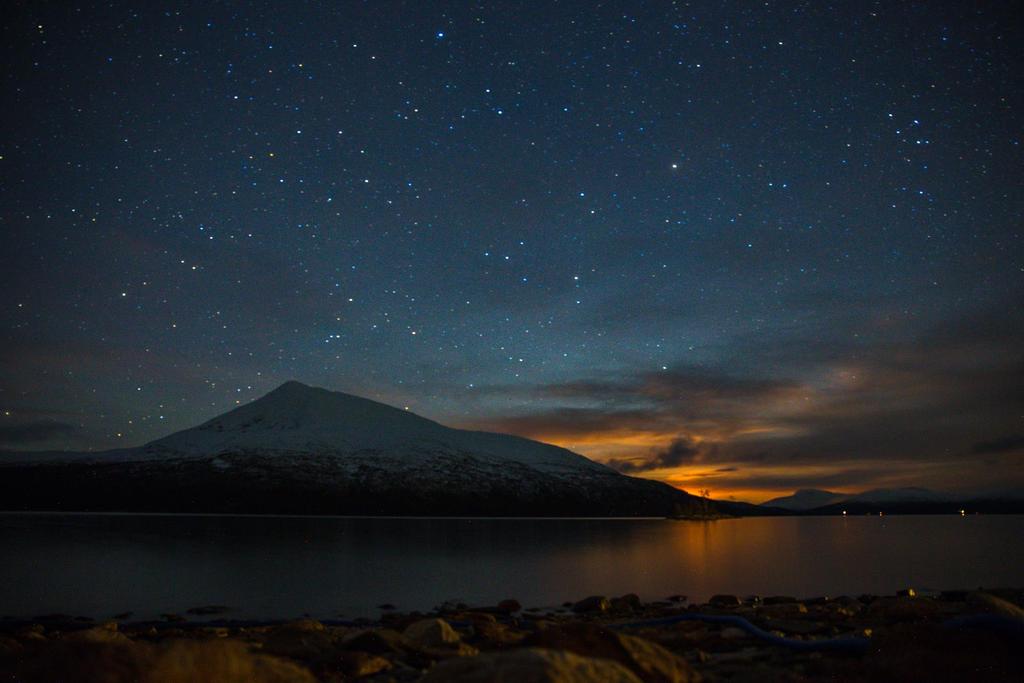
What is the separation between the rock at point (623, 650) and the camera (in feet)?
21.6

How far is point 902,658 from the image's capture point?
280 inches

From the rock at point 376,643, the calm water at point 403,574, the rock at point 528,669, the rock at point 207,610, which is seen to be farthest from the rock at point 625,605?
the rock at point 528,669

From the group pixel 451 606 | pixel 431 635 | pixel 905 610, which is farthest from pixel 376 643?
pixel 451 606

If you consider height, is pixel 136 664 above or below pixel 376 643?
above

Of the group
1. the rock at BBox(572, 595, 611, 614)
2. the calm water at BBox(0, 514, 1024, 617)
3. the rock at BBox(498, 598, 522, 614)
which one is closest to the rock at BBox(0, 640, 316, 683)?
the rock at BBox(498, 598, 522, 614)

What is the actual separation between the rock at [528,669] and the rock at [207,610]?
2248cm

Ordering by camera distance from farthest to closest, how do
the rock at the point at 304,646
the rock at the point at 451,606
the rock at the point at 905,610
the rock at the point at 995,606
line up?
1. the rock at the point at 451,606
2. the rock at the point at 905,610
3. the rock at the point at 995,606
4. the rock at the point at 304,646

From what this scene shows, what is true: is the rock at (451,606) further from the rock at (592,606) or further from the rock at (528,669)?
the rock at (528,669)

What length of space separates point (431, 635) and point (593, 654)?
194 inches

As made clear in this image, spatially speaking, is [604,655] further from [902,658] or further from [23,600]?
[23,600]

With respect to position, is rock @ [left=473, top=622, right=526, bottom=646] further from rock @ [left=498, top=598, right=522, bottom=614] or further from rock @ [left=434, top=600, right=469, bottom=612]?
rock @ [left=434, top=600, right=469, bottom=612]

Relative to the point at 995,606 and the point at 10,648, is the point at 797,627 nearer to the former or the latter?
the point at 995,606

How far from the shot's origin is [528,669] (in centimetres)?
500

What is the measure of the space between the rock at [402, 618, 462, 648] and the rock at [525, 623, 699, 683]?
3950mm
